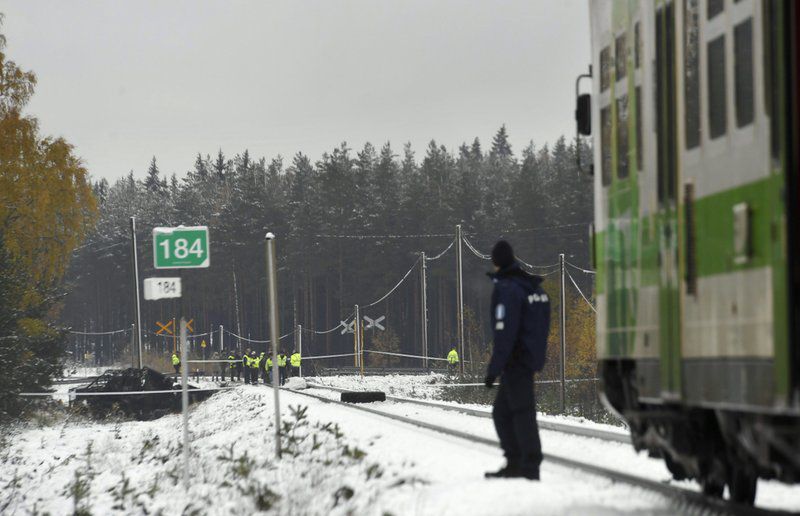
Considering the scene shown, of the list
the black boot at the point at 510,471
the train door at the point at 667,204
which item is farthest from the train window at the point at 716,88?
the black boot at the point at 510,471

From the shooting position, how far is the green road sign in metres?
13.6

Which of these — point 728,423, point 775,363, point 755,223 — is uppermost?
point 755,223

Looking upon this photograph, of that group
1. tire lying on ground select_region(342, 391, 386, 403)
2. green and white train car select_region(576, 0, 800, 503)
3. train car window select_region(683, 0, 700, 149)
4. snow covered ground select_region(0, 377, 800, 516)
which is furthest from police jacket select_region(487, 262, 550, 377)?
tire lying on ground select_region(342, 391, 386, 403)

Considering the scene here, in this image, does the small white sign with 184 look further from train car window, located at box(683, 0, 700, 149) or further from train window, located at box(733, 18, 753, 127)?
train window, located at box(733, 18, 753, 127)

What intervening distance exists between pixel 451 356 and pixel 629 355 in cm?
5089

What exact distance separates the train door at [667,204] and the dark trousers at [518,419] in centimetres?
196

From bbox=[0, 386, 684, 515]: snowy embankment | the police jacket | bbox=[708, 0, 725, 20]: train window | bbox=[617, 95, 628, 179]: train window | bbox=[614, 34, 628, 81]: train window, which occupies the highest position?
bbox=[614, 34, 628, 81]: train window

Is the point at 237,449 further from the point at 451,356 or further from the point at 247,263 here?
the point at 247,263

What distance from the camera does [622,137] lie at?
877cm

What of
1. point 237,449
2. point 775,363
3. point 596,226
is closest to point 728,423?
point 775,363

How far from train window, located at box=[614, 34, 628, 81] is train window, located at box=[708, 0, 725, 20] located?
1.96 metres

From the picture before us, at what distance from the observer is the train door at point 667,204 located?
23.7ft

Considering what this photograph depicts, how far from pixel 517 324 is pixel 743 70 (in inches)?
141

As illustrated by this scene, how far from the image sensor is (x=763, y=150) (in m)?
5.78
